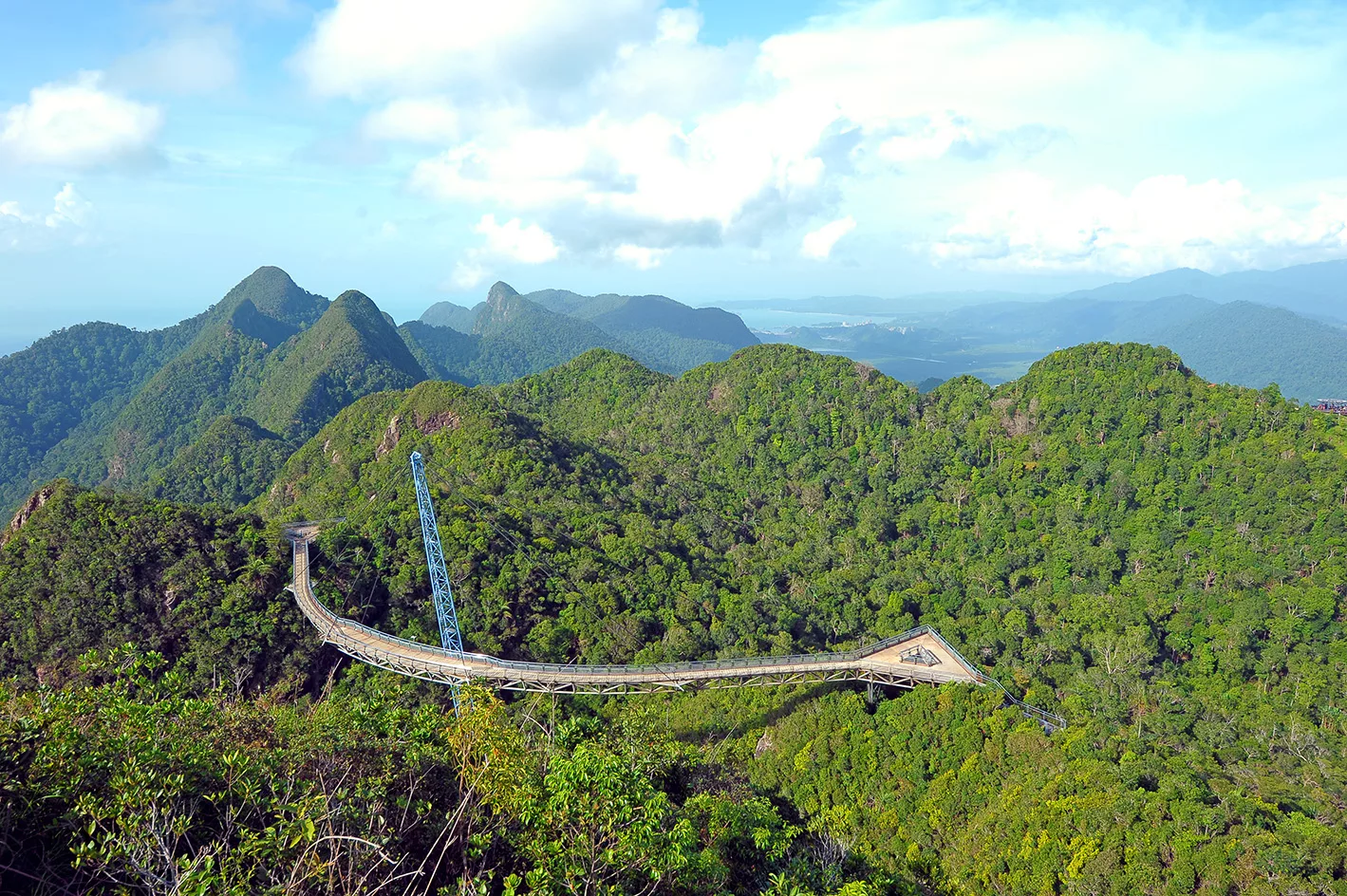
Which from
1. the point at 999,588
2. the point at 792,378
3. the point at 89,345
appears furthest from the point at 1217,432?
the point at 89,345

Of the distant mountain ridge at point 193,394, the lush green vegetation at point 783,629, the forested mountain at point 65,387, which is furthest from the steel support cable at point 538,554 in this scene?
the forested mountain at point 65,387

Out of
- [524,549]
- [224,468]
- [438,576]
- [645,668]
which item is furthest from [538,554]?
[224,468]

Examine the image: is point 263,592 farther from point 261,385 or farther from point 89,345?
point 89,345

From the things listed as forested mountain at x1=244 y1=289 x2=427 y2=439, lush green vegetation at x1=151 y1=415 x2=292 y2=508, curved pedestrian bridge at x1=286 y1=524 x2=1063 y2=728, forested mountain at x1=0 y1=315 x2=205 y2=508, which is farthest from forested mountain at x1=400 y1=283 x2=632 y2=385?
curved pedestrian bridge at x1=286 y1=524 x2=1063 y2=728

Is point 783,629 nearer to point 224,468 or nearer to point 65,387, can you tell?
point 224,468

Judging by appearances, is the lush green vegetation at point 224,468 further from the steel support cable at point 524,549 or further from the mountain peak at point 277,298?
the mountain peak at point 277,298

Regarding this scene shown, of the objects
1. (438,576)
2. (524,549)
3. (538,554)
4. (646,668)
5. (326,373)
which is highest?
(326,373)
